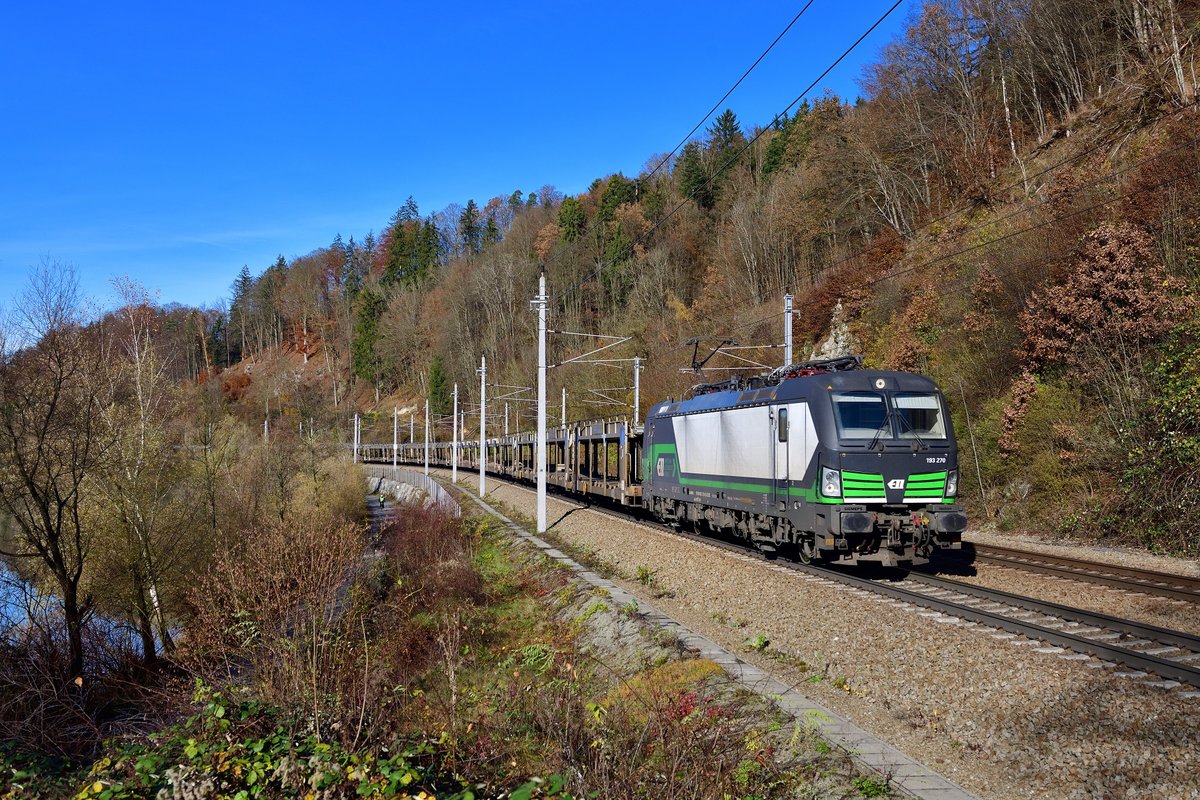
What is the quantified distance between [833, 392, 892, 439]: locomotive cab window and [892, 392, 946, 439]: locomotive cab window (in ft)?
0.86

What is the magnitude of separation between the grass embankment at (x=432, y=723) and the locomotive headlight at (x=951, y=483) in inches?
209

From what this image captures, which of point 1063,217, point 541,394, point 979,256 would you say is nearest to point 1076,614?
point 541,394

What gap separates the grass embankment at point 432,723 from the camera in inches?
190

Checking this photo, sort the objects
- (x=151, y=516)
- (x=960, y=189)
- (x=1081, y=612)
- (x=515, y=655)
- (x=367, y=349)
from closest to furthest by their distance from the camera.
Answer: (x=1081, y=612), (x=515, y=655), (x=151, y=516), (x=960, y=189), (x=367, y=349)

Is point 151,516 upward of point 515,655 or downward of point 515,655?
upward

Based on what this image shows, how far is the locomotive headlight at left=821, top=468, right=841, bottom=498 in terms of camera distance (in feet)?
39.0

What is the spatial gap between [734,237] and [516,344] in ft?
80.3

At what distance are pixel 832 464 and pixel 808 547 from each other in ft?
6.79

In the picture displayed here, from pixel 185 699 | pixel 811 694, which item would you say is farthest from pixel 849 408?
pixel 185 699

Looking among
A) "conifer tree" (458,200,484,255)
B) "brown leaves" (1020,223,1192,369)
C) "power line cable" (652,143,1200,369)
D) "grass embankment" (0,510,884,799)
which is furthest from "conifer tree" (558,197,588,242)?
"grass embankment" (0,510,884,799)

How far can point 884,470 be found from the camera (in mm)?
11992

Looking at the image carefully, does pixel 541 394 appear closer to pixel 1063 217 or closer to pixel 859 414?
pixel 859 414

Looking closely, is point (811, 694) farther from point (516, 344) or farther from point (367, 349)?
point (367, 349)

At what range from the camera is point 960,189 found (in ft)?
111
